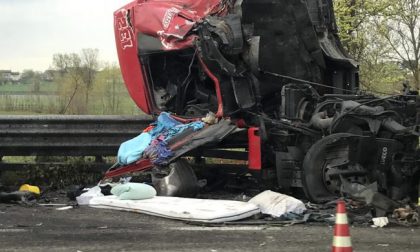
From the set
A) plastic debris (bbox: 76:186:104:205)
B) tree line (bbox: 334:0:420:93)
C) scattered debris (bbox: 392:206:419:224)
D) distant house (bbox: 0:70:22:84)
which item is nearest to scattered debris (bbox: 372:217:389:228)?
scattered debris (bbox: 392:206:419:224)

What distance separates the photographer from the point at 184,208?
575 cm

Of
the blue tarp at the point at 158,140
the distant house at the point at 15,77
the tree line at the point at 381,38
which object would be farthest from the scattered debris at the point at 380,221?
the distant house at the point at 15,77

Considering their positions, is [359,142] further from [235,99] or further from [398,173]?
[235,99]

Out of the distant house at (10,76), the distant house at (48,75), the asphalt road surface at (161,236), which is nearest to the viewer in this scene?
the asphalt road surface at (161,236)

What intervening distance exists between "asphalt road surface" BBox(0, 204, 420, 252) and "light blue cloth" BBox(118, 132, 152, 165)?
4.22 feet

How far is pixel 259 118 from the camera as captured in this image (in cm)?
708

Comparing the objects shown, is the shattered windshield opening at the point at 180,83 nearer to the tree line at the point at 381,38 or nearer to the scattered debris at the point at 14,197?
the scattered debris at the point at 14,197

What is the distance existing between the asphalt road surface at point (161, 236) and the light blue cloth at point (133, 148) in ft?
4.22

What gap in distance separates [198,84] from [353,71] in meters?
2.37

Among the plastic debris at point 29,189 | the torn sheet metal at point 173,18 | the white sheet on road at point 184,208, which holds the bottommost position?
the white sheet on road at point 184,208

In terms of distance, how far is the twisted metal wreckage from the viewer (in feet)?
20.6

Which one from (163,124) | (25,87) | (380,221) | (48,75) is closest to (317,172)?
(380,221)

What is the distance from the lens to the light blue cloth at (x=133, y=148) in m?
6.99

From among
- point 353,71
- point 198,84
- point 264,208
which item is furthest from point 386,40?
point 264,208
